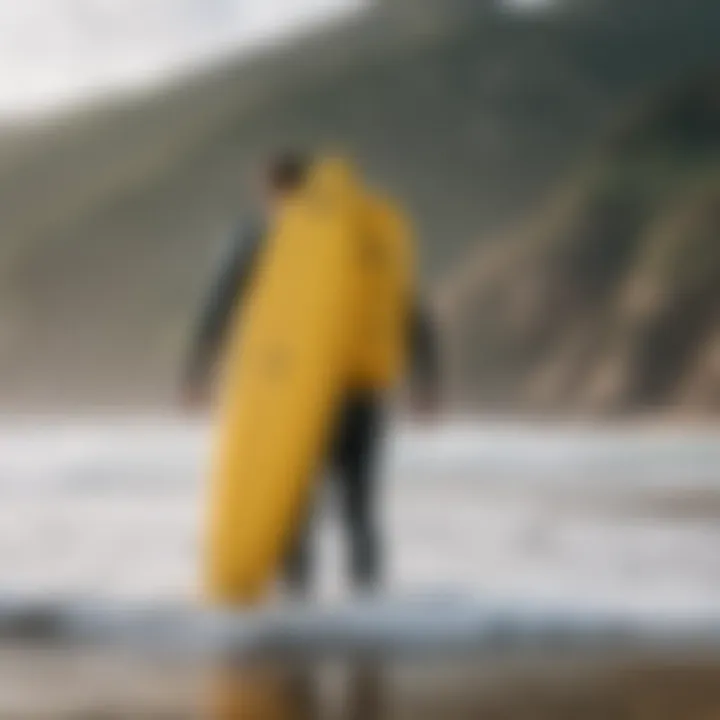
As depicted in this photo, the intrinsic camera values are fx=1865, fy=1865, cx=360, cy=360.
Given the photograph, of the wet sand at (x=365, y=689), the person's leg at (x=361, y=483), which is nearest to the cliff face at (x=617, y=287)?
the person's leg at (x=361, y=483)

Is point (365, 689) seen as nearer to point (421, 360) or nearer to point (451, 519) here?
point (451, 519)

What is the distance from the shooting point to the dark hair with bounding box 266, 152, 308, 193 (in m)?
2.79

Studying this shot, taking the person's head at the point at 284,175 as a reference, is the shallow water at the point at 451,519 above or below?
below

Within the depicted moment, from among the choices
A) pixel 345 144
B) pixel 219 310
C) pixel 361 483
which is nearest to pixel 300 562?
pixel 361 483

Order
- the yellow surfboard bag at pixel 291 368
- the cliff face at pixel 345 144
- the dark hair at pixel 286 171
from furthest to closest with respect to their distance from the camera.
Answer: the cliff face at pixel 345 144, the dark hair at pixel 286 171, the yellow surfboard bag at pixel 291 368

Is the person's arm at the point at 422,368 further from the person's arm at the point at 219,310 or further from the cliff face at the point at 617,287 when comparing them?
the person's arm at the point at 219,310

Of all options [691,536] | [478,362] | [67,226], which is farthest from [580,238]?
[67,226]

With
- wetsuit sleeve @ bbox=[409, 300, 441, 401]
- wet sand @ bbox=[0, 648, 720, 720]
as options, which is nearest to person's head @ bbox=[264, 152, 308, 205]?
wetsuit sleeve @ bbox=[409, 300, 441, 401]

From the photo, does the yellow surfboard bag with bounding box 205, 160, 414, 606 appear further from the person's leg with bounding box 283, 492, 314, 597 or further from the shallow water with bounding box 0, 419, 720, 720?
the shallow water with bounding box 0, 419, 720, 720

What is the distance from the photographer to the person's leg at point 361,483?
2.69 metres

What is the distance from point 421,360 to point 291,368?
0.24m

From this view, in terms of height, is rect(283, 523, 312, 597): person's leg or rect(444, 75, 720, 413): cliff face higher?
rect(444, 75, 720, 413): cliff face

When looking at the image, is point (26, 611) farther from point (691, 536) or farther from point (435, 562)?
point (691, 536)

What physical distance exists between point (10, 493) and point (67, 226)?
45 cm
